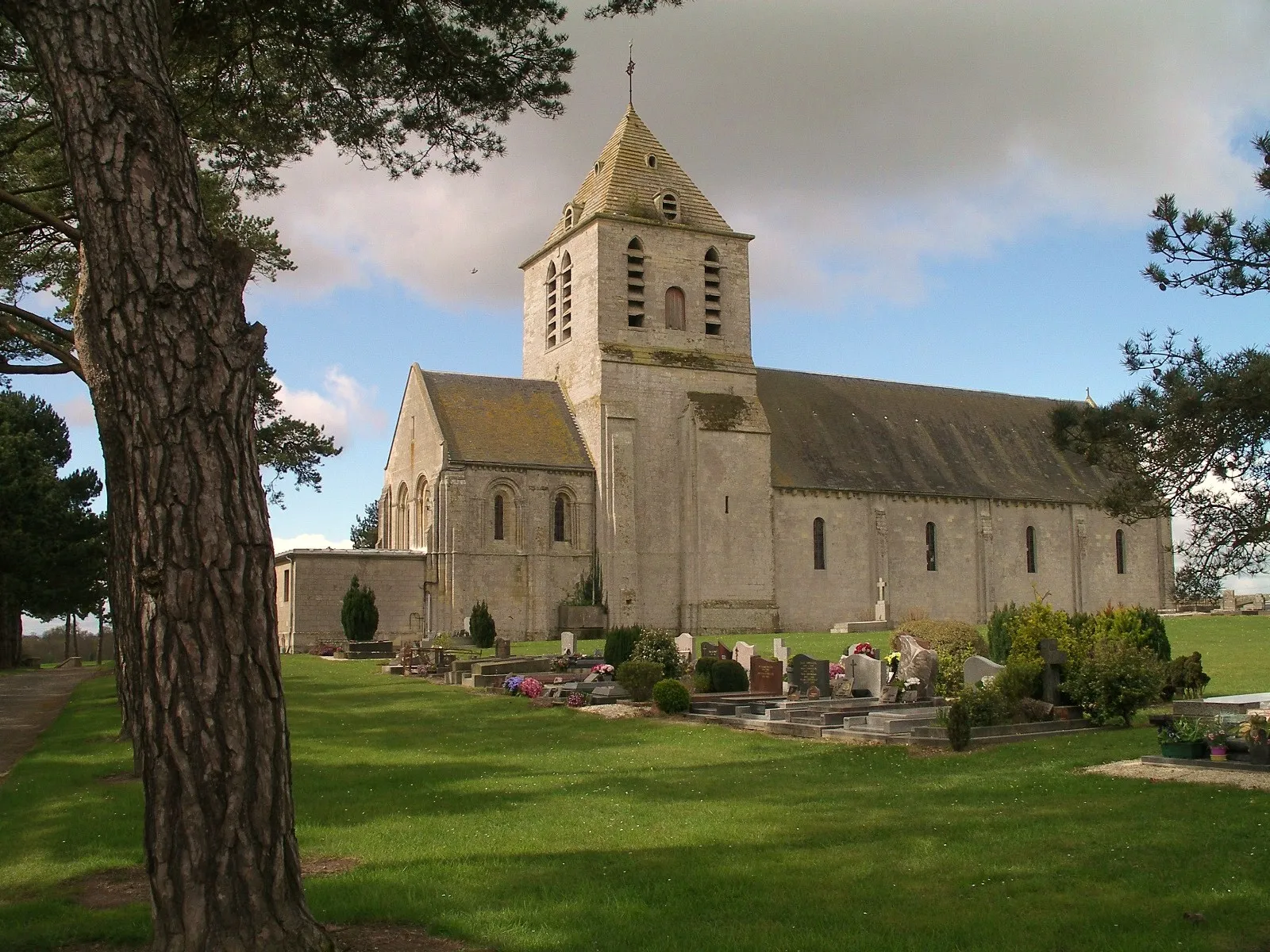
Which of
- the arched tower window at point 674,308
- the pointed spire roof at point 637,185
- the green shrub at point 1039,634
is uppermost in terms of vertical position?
the pointed spire roof at point 637,185

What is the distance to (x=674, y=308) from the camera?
4356cm

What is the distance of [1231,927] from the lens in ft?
21.0

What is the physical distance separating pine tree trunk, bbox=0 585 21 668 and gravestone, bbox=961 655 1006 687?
3229 cm

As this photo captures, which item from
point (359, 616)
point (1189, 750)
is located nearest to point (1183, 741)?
point (1189, 750)

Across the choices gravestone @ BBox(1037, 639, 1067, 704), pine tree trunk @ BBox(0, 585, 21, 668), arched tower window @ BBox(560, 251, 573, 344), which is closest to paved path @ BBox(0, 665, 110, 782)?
pine tree trunk @ BBox(0, 585, 21, 668)

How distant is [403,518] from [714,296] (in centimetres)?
1392

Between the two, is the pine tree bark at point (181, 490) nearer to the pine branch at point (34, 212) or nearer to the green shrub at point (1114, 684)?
the pine branch at point (34, 212)

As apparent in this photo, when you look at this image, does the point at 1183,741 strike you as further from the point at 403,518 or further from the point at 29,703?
the point at 403,518

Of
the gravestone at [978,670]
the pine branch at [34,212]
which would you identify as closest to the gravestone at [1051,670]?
the gravestone at [978,670]

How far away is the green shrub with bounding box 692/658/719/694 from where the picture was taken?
67.9 feet

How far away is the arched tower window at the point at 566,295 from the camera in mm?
44406

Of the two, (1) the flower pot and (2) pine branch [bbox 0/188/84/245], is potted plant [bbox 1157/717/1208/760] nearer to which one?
(1) the flower pot

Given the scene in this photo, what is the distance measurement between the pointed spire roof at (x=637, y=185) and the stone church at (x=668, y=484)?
84 millimetres

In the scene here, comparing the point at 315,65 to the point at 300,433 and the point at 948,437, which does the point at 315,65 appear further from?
the point at 948,437
